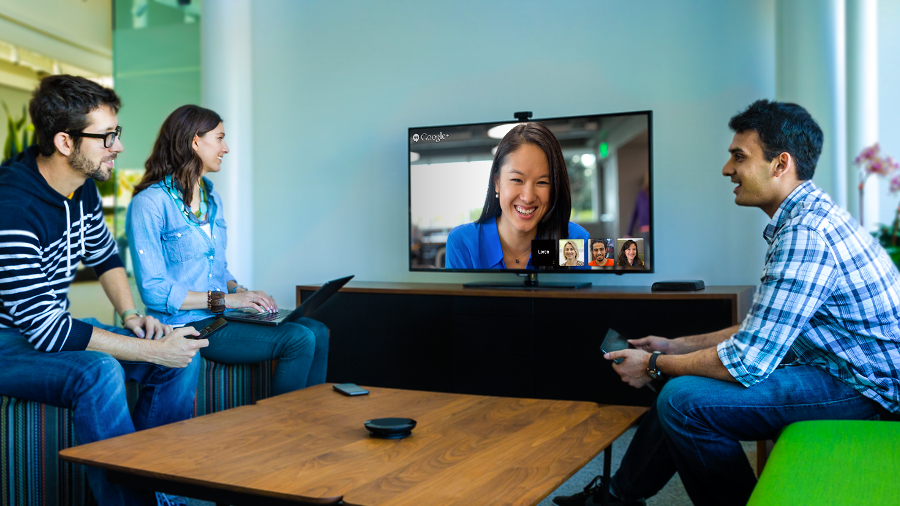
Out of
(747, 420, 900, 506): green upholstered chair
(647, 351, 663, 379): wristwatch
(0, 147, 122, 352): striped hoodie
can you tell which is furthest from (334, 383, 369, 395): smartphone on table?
(747, 420, 900, 506): green upholstered chair

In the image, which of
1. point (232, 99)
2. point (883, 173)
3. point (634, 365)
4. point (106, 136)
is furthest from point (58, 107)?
point (883, 173)

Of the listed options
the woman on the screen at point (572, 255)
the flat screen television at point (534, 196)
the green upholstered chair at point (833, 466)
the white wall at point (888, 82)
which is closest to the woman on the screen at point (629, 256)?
the flat screen television at point (534, 196)

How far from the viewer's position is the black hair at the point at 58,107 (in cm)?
185

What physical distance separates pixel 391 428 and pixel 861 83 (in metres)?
2.51

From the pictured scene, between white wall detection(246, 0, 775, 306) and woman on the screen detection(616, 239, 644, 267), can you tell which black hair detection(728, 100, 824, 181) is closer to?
woman on the screen detection(616, 239, 644, 267)

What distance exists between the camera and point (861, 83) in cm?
278

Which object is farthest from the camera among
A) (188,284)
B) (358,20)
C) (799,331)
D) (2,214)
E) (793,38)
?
(358,20)

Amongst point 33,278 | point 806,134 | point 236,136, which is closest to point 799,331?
point 806,134

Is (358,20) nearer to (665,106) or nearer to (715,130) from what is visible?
(665,106)

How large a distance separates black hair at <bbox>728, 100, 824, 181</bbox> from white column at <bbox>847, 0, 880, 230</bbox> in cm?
134

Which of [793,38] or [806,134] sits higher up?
[793,38]

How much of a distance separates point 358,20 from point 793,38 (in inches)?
91.5

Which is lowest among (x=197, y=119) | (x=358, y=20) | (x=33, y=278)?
(x=33, y=278)

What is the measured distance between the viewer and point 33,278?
1.70 metres
